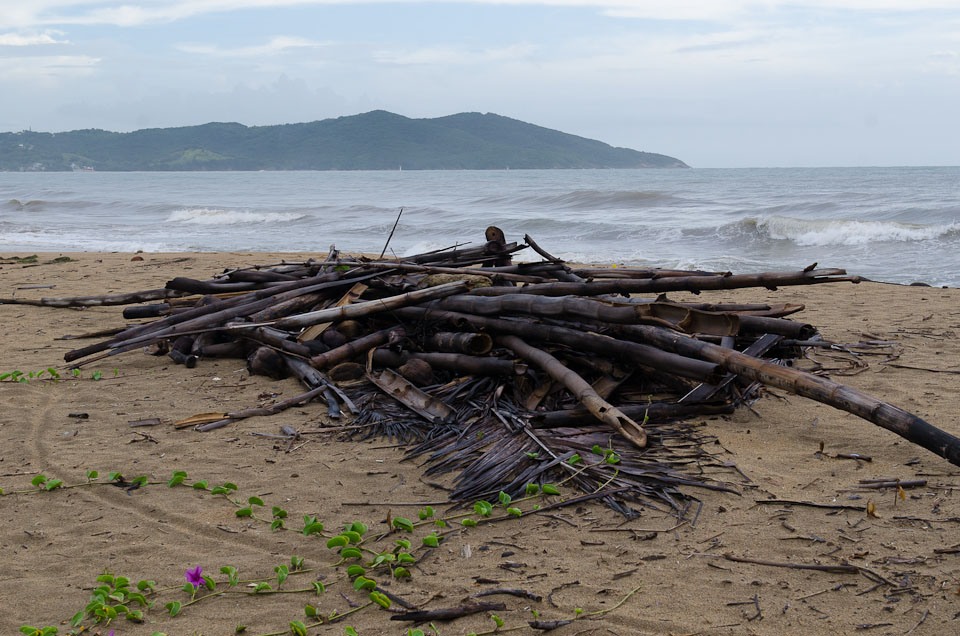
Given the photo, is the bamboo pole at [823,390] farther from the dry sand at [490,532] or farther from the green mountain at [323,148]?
the green mountain at [323,148]

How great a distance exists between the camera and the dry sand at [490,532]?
2285mm

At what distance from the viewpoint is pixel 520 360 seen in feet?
13.6

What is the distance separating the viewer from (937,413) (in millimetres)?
3945

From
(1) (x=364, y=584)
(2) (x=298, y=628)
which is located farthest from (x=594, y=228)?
(2) (x=298, y=628)

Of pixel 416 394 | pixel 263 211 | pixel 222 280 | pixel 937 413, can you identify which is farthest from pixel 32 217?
pixel 937 413

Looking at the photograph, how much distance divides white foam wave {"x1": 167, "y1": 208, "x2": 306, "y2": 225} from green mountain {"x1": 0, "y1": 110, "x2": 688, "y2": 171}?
82322mm

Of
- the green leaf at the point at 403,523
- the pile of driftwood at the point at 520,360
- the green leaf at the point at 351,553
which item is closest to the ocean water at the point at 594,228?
the pile of driftwood at the point at 520,360

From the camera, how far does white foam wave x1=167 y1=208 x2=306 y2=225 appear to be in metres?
26.1

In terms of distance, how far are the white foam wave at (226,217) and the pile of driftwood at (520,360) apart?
21314 millimetres

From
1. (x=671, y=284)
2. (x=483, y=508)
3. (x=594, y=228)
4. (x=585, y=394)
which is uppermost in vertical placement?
(x=594, y=228)

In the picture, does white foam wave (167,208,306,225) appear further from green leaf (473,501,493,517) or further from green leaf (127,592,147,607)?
green leaf (127,592,147,607)

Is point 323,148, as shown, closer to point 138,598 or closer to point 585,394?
point 585,394

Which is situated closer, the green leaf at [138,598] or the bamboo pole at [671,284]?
the green leaf at [138,598]

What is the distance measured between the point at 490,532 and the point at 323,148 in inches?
4609
